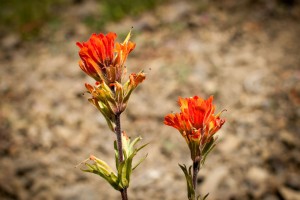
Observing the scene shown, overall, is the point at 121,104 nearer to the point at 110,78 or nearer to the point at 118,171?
the point at 110,78

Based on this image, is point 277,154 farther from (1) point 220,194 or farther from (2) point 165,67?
(2) point 165,67

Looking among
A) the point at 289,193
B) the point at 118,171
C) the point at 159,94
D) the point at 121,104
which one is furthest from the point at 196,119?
the point at 159,94

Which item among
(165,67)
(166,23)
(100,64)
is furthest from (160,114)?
(100,64)

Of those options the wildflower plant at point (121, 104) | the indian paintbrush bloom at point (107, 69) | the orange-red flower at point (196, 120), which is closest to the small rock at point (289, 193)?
the wildflower plant at point (121, 104)

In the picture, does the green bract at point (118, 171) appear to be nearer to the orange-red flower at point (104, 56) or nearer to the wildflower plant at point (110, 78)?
the wildflower plant at point (110, 78)

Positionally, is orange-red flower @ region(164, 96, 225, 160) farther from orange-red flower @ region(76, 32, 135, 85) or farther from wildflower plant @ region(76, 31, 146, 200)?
orange-red flower @ region(76, 32, 135, 85)

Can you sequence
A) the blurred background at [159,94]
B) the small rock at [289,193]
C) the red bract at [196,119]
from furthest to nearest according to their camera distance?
the blurred background at [159,94] → the small rock at [289,193] → the red bract at [196,119]
